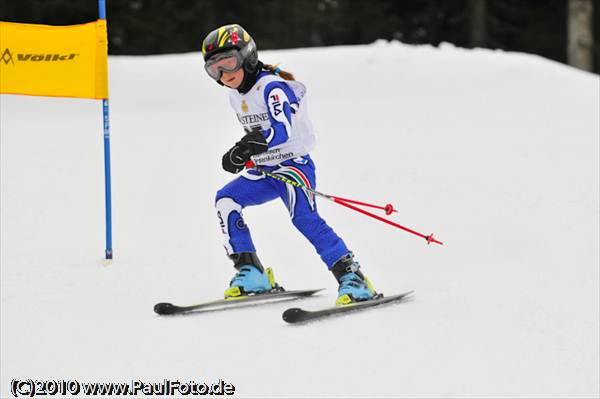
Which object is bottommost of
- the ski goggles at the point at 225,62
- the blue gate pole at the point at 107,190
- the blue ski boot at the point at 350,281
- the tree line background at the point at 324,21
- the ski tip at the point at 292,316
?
the ski tip at the point at 292,316

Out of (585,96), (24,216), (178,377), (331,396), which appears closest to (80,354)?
(178,377)

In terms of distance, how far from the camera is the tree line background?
25891mm

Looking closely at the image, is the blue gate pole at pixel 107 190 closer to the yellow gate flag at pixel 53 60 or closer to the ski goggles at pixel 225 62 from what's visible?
the yellow gate flag at pixel 53 60

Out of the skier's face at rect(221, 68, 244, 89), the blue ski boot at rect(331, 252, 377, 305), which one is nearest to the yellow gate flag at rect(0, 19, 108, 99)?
the skier's face at rect(221, 68, 244, 89)

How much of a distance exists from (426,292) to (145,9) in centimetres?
2279

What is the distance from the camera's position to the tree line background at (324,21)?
84.9 feet

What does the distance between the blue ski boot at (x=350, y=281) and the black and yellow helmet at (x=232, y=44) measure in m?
1.45

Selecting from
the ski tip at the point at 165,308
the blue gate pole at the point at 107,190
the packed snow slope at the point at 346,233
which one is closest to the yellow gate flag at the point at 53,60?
the blue gate pole at the point at 107,190

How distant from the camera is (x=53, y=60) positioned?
7168mm

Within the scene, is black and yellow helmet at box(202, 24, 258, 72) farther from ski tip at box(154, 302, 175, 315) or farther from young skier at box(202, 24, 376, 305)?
ski tip at box(154, 302, 175, 315)

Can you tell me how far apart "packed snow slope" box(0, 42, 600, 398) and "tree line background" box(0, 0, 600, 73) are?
439 inches

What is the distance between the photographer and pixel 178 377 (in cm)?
461

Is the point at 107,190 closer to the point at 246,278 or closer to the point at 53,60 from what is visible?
the point at 53,60

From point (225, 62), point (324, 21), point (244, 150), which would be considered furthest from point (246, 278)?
point (324, 21)
